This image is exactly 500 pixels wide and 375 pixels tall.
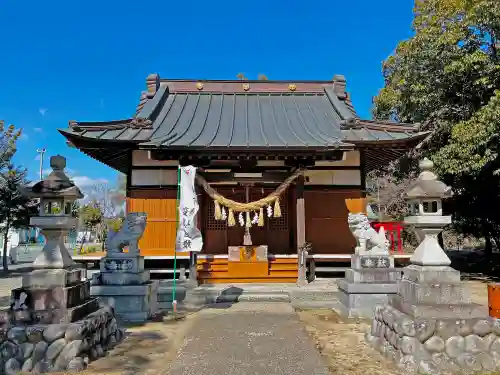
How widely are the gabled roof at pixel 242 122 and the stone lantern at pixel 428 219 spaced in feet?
13.3

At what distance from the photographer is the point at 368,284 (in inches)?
305

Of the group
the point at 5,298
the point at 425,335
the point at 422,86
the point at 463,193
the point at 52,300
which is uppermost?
the point at 422,86

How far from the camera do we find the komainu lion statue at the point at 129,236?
7.58 m

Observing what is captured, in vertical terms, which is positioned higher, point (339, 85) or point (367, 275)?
point (339, 85)

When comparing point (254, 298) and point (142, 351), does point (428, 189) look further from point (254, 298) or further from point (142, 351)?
point (254, 298)

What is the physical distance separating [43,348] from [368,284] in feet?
19.8

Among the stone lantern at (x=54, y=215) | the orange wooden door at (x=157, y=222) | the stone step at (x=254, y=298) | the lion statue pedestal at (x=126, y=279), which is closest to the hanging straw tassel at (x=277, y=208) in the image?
the stone step at (x=254, y=298)

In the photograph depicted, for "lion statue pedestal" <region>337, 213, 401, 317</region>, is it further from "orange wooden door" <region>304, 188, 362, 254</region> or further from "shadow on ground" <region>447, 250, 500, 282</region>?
"shadow on ground" <region>447, 250, 500, 282</region>

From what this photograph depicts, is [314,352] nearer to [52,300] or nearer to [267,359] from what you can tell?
[267,359]

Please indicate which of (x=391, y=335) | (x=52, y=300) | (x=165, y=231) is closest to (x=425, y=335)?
(x=391, y=335)

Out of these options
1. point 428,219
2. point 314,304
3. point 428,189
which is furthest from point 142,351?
point 428,189

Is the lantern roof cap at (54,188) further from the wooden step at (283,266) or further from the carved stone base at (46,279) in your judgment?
the wooden step at (283,266)

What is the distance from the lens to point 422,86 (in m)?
12.4

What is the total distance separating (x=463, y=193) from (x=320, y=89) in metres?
7.27
